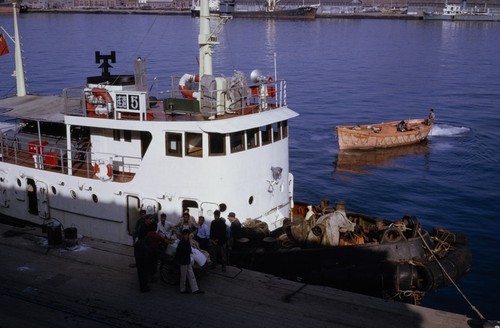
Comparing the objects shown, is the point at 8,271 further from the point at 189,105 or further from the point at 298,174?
the point at 298,174

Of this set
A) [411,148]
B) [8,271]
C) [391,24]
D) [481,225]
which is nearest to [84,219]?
[8,271]

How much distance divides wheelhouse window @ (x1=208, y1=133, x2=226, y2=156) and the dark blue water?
4014 mm

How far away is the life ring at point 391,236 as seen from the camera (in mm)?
16547

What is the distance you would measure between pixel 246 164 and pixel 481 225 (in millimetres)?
16917

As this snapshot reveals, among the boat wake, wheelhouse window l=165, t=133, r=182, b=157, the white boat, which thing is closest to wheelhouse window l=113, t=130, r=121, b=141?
the white boat

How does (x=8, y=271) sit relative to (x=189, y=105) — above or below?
below

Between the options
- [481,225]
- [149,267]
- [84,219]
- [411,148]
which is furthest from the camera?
[411,148]

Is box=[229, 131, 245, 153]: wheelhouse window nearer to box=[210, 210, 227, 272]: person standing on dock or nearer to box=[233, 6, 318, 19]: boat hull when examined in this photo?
box=[210, 210, 227, 272]: person standing on dock

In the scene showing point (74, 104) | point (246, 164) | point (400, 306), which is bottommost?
point (400, 306)

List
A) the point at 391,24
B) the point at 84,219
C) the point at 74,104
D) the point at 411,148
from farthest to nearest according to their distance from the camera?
1. the point at 391,24
2. the point at 411,148
3. the point at 74,104
4. the point at 84,219

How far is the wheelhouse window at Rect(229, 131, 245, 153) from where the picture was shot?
16.5 meters

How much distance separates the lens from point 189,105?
16.9m

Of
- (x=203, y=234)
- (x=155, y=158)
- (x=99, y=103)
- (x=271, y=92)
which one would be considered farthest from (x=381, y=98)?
(x=203, y=234)

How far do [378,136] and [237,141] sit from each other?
29.8 metres
